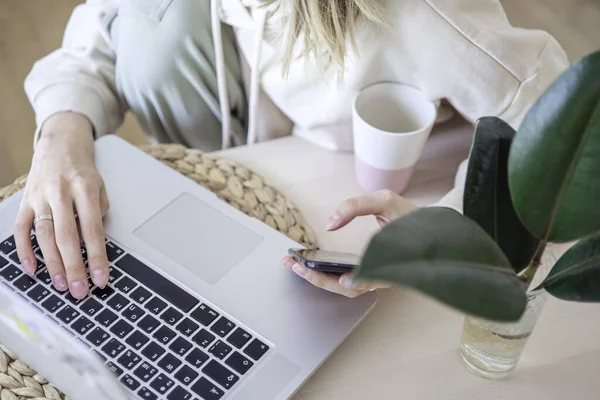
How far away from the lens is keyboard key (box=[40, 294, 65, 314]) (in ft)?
1.82

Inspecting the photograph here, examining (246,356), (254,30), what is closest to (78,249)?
(246,356)

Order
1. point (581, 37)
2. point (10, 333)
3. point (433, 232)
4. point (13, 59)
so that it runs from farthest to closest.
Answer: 1. point (13, 59)
2. point (581, 37)
3. point (10, 333)
4. point (433, 232)

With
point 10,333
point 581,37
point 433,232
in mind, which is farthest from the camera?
point 581,37

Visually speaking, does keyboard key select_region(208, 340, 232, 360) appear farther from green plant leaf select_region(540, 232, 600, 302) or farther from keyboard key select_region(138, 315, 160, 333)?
green plant leaf select_region(540, 232, 600, 302)

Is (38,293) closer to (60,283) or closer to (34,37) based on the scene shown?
(60,283)

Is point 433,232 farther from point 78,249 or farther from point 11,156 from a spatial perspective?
→ point 11,156

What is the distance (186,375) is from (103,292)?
119 millimetres

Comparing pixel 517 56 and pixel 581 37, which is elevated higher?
pixel 517 56

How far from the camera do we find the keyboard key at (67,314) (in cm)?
54

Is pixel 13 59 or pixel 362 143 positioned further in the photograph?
pixel 13 59

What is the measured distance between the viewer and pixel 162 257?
601 mm

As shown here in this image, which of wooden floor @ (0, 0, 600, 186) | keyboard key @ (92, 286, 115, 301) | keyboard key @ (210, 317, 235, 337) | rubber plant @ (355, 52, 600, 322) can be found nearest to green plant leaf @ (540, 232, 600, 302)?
rubber plant @ (355, 52, 600, 322)

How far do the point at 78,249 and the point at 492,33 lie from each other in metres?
0.45

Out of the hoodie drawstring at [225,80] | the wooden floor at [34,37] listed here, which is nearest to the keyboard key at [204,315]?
the hoodie drawstring at [225,80]
